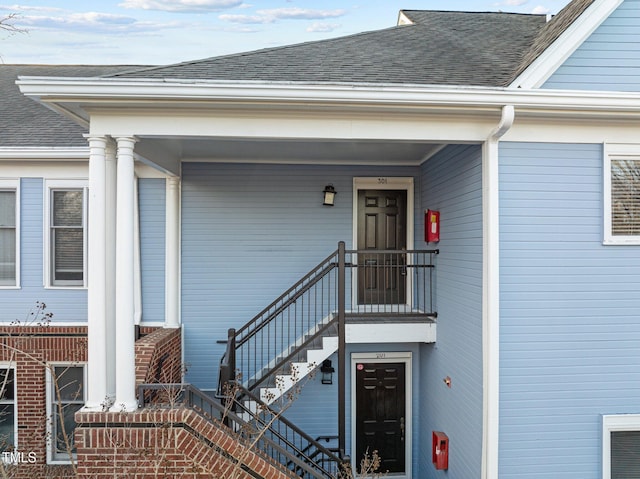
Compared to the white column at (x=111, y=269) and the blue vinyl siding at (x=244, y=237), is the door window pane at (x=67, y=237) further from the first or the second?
the white column at (x=111, y=269)

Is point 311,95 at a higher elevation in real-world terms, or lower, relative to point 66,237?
higher

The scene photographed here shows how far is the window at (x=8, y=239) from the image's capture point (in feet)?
22.2

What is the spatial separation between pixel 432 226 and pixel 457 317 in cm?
136

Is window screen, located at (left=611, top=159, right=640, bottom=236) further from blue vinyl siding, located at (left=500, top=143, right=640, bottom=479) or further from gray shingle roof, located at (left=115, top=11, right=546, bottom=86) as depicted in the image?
gray shingle roof, located at (left=115, top=11, right=546, bottom=86)

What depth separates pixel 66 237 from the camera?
22.4 feet

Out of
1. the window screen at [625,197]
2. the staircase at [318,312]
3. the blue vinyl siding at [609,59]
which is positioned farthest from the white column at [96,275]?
the window screen at [625,197]

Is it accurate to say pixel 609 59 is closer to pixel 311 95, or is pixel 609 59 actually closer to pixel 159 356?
pixel 311 95

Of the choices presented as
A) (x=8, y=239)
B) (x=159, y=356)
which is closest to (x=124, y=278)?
(x=159, y=356)

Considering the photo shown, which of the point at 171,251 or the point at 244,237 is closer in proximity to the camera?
the point at 171,251

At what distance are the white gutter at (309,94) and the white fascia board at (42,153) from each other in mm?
2423

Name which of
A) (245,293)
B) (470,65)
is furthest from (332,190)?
(470,65)

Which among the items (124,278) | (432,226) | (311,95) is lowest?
(124,278)

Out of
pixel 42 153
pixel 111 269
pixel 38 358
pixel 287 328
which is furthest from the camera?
pixel 287 328

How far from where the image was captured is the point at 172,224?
6.64m
